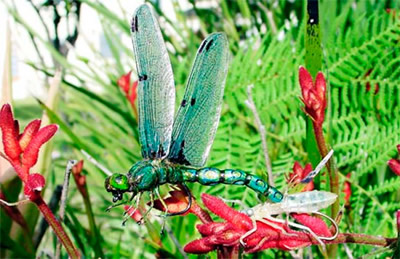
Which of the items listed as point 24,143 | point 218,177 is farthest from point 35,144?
point 218,177

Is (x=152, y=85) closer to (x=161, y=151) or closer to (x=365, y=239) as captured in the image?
(x=161, y=151)

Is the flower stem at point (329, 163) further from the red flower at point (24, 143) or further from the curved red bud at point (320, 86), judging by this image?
the red flower at point (24, 143)

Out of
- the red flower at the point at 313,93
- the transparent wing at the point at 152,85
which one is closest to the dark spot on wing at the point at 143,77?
the transparent wing at the point at 152,85

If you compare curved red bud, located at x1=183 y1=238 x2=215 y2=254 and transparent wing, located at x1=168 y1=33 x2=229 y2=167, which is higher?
transparent wing, located at x1=168 y1=33 x2=229 y2=167

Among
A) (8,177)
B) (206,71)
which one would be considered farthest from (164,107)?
(8,177)

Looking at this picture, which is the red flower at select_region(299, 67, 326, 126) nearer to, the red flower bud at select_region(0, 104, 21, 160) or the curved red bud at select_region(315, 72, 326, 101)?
the curved red bud at select_region(315, 72, 326, 101)

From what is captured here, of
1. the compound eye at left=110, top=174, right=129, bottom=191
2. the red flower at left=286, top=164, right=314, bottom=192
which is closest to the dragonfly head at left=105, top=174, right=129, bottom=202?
the compound eye at left=110, top=174, right=129, bottom=191

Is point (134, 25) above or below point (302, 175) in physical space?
above
